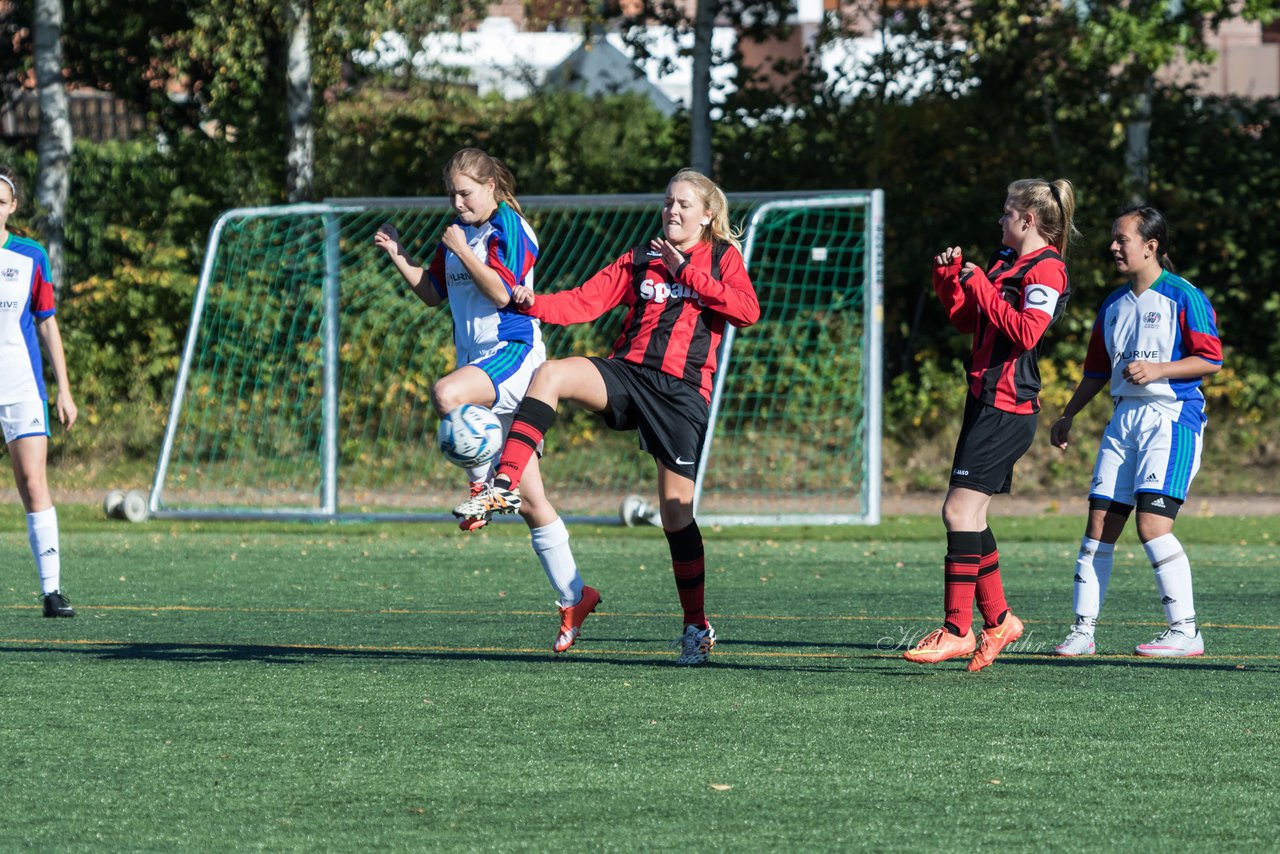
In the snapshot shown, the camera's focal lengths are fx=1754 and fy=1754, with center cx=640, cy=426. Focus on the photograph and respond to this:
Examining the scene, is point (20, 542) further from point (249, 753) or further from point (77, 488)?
point (249, 753)

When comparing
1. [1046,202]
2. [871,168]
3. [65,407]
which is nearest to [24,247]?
[65,407]

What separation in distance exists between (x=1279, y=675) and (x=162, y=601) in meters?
4.73

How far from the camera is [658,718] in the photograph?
4.87 meters

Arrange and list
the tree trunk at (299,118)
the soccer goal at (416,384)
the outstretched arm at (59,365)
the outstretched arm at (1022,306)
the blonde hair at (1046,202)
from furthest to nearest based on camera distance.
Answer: the tree trunk at (299,118) < the soccer goal at (416,384) < the outstretched arm at (59,365) < the blonde hair at (1046,202) < the outstretched arm at (1022,306)

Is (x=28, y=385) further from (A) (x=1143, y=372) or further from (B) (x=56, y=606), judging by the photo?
(A) (x=1143, y=372)

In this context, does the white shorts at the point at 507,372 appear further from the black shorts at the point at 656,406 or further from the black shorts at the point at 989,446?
the black shorts at the point at 989,446

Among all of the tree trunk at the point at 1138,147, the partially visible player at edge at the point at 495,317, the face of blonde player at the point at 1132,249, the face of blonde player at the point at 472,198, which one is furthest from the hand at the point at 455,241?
the tree trunk at the point at 1138,147

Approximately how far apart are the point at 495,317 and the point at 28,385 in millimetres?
2142

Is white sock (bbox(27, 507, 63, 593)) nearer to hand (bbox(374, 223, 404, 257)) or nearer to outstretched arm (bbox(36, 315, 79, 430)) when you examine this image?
outstretched arm (bbox(36, 315, 79, 430))

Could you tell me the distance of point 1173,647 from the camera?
6.08m

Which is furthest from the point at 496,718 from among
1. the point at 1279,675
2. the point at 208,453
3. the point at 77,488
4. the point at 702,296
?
the point at 77,488

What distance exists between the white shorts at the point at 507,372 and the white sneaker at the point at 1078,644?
2.10m

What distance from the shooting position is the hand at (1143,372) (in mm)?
5820

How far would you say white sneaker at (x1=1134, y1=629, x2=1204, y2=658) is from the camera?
608 cm
